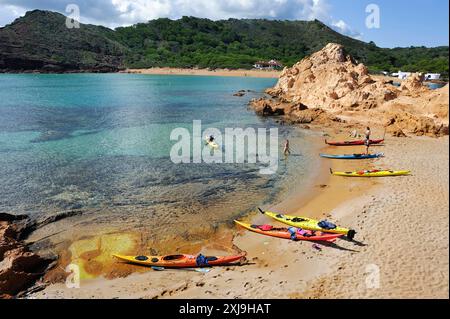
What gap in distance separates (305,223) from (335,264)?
130 inches

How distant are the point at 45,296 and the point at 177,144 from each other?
882 inches

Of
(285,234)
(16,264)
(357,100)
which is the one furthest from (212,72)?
(16,264)

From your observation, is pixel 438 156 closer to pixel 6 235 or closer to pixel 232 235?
pixel 232 235

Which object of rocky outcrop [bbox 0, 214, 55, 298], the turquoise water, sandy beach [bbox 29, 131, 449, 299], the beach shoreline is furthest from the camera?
the beach shoreline

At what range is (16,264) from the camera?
44.9 ft

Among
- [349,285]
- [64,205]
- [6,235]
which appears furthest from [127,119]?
[349,285]

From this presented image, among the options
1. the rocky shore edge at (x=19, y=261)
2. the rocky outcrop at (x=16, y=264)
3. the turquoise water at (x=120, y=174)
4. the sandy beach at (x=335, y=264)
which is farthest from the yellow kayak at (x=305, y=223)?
the rocky outcrop at (x=16, y=264)

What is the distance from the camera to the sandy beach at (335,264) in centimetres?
1095

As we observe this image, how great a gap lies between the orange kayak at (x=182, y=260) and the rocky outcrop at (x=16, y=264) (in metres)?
3.59

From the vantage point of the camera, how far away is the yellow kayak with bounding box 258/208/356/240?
15.2 metres

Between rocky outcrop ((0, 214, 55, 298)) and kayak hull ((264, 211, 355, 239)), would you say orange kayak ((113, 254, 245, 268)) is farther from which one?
kayak hull ((264, 211, 355, 239))

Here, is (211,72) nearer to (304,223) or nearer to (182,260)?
(304,223)

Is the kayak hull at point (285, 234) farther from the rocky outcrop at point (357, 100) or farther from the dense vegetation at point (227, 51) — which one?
the dense vegetation at point (227, 51)

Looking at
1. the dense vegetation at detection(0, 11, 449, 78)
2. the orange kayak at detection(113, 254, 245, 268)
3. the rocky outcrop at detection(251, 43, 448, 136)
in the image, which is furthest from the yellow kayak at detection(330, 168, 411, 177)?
the dense vegetation at detection(0, 11, 449, 78)
